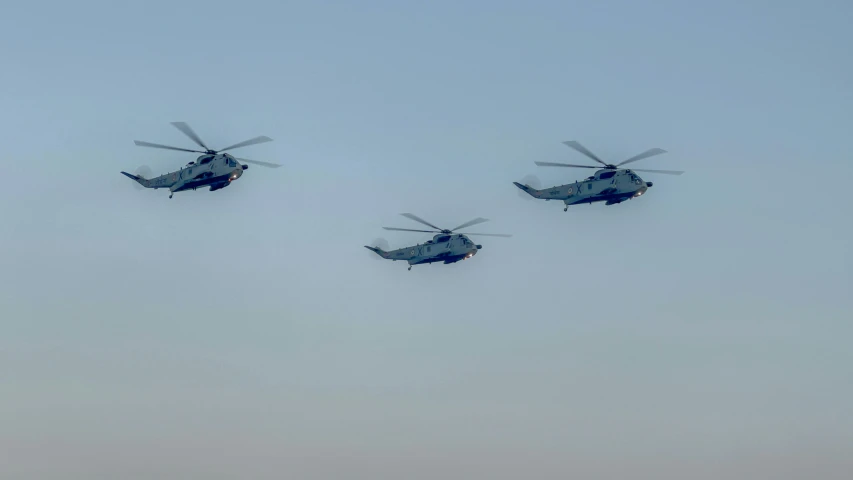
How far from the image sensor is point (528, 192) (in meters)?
163

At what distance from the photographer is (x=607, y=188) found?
498 feet

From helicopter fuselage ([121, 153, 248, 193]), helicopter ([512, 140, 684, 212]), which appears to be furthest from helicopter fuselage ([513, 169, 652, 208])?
helicopter fuselage ([121, 153, 248, 193])

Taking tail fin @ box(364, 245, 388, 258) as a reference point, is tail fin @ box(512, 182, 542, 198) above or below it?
above

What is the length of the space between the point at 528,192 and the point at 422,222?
48.5 feet

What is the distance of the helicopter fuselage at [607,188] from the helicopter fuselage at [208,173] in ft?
133

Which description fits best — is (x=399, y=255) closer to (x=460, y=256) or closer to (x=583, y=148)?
(x=460, y=256)

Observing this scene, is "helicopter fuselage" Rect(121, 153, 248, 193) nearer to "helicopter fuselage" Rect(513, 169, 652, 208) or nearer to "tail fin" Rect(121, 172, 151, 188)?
"tail fin" Rect(121, 172, 151, 188)

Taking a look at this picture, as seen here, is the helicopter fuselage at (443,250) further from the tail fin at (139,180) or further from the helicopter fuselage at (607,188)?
the tail fin at (139,180)

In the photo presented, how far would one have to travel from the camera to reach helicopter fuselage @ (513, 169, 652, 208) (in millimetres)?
151000

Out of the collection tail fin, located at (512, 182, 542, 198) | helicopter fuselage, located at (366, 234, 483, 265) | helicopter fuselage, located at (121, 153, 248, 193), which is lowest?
helicopter fuselage, located at (366, 234, 483, 265)

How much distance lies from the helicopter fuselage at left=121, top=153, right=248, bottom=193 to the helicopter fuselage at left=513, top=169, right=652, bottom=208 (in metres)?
40.7

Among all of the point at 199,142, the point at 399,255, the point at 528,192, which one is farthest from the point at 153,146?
the point at 528,192

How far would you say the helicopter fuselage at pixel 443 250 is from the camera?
158 m

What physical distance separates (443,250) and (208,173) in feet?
106
